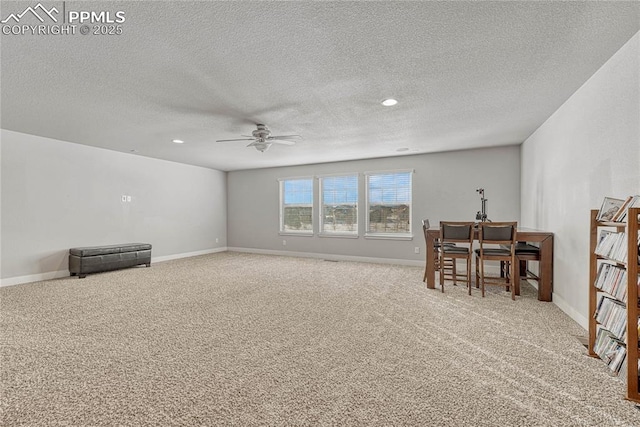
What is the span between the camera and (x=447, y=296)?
3.92 meters

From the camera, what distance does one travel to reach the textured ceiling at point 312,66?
1.85 meters

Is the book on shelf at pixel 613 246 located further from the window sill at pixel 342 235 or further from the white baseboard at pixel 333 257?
the window sill at pixel 342 235

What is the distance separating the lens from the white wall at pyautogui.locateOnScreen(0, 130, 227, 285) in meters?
4.64

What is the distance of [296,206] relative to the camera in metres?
7.77

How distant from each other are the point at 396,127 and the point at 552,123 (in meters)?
1.93

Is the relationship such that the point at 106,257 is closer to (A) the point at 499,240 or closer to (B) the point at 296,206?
(B) the point at 296,206

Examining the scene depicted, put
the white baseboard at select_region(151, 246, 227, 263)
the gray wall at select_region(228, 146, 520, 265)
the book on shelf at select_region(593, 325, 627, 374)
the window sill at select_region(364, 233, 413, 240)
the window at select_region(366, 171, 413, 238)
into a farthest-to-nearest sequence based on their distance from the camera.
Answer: the white baseboard at select_region(151, 246, 227, 263), the window at select_region(366, 171, 413, 238), the window sill at select_region(364, 233, 413, 240), the gray wall at select_region(228, 146, 520, 265), the book on shelf at select_region(593, 325, 627, 374)

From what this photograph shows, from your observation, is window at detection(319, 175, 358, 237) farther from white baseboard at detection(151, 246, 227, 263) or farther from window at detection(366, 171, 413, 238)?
white baseboard at detection(151, 246, 227, 263)

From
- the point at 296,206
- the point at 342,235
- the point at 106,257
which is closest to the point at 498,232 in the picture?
the point at 342,235

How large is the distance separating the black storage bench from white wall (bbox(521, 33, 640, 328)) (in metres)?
6.98

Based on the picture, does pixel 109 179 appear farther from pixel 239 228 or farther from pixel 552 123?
pixel 552 123

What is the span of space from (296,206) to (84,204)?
4.43 m

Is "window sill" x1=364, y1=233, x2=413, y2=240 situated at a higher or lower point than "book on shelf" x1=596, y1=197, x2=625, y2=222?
lower
